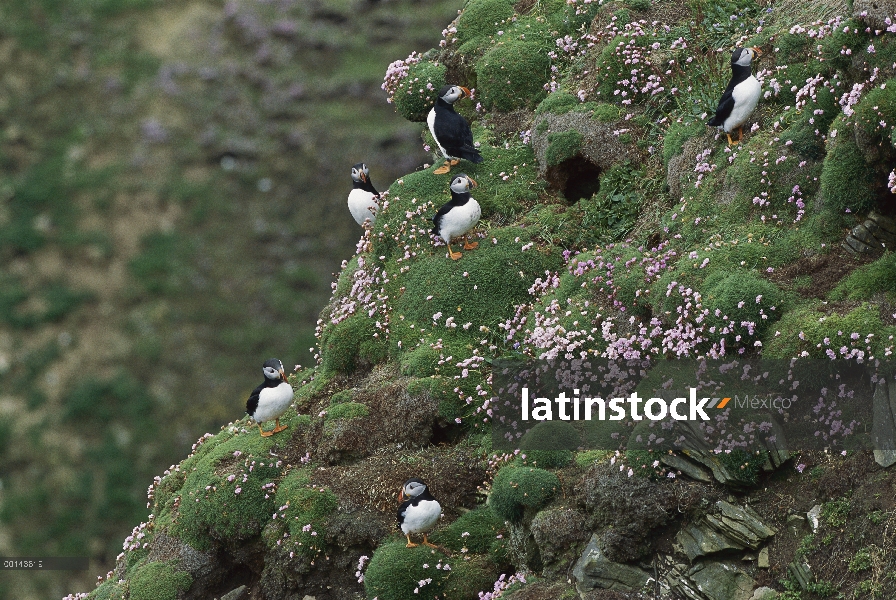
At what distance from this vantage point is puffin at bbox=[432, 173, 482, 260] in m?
14.5

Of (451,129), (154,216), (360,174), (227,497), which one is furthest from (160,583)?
(154,216)

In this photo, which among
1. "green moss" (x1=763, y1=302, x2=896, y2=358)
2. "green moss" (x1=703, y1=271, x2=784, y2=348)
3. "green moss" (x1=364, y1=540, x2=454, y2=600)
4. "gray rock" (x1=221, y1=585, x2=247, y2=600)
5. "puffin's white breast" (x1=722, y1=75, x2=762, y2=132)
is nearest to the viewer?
"green moss" (x1=763, y1=302, x2=896, y2=358)

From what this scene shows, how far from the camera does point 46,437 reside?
27984 mm

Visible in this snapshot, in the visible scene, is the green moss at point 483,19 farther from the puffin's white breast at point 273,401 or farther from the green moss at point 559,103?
the puffin's white breast at point 273,401

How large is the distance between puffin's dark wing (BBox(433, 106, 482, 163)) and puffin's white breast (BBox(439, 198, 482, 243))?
143cm

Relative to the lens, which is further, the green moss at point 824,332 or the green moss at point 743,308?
the green moss at point 743,308

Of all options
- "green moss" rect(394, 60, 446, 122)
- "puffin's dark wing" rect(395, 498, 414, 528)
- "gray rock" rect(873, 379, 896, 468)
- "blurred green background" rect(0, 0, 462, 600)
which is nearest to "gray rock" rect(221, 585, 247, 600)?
"puffin's dark wing" rect(395, 498, 414, 528)

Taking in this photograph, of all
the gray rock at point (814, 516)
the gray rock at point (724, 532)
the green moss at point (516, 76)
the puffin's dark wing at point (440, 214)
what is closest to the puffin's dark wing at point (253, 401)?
the puffin's dark wing at point (440, 214)

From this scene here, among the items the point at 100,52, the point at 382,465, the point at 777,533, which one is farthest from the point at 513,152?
the point at 100,52

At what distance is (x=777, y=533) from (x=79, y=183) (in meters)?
27.3

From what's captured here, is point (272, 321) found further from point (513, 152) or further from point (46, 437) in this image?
point (513, 152)

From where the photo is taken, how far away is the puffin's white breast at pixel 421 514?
1205cm

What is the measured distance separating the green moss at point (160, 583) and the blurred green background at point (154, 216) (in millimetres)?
13244

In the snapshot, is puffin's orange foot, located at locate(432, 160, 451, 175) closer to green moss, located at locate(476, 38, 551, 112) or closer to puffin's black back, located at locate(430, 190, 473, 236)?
puffin's black back, located at locate(430, 190, 473, 236)
